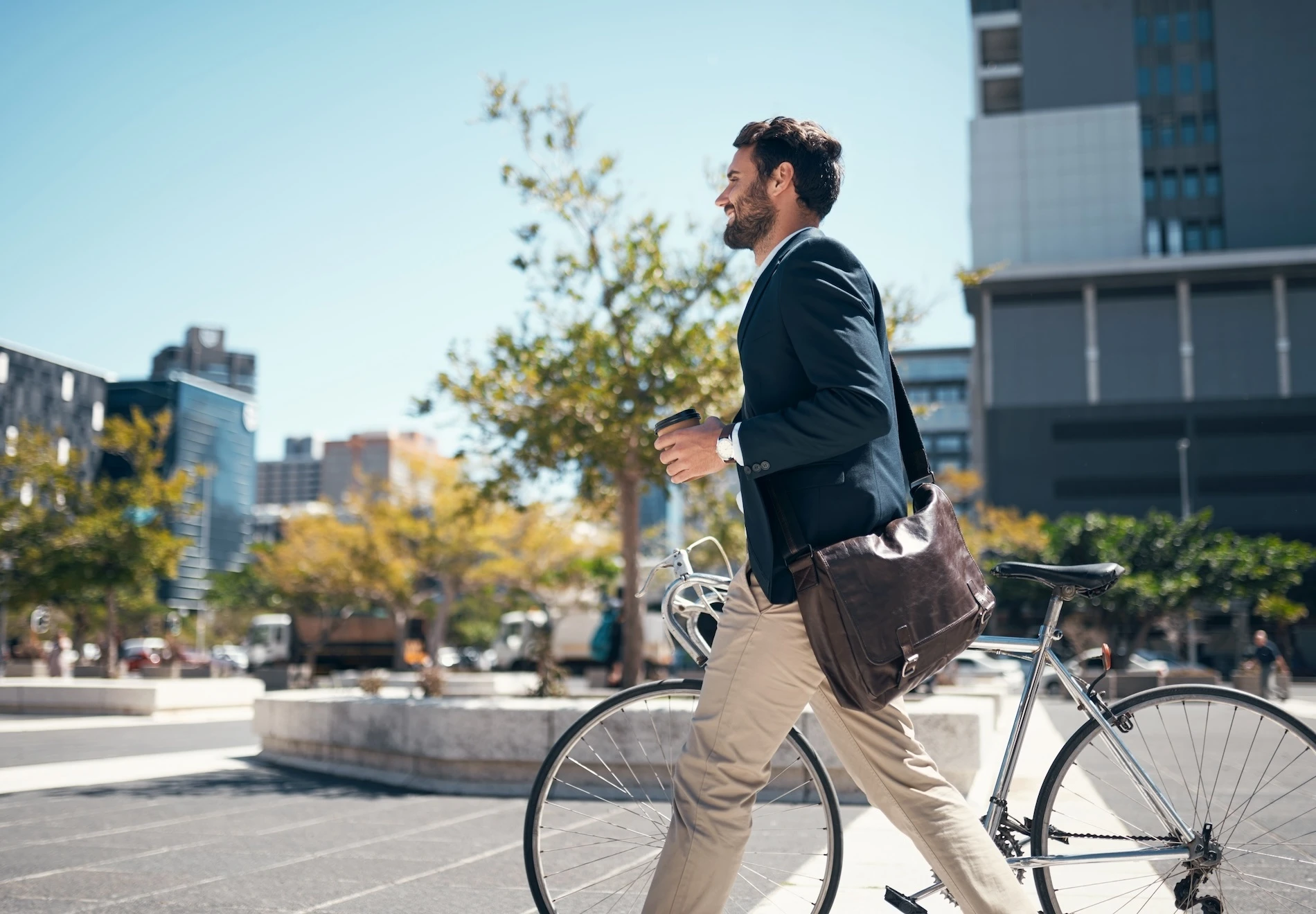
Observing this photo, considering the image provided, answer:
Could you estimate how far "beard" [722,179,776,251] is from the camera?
273cm

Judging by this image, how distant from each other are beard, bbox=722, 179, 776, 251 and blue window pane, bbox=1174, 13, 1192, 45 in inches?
3037

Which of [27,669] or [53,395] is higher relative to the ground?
[53,395]

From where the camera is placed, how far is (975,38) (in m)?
72.7

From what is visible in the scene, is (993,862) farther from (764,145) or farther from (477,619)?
(477,619)

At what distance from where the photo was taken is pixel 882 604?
234 centimetres

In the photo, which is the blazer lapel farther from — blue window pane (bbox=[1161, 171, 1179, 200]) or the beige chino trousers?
blue window pane (bbox=[1161, 171, 1179, 200])

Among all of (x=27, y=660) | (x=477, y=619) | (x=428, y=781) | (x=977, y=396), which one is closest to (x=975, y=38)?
(x=977, y=396)

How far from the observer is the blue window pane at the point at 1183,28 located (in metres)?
68.9

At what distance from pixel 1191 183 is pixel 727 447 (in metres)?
74.2

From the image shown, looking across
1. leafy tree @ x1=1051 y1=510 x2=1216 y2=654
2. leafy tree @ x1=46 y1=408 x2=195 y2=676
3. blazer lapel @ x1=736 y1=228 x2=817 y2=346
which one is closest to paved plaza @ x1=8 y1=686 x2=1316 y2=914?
blazer lapel @ x1=736 y1=228 x2=817 y2=346

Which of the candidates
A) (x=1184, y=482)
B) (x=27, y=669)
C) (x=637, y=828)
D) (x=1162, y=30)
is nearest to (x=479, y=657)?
(x=1184, y=482)

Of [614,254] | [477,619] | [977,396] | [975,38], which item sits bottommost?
[477,619]

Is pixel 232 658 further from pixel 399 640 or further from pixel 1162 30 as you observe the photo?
pixel 1162 30

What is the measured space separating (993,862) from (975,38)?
255ft
